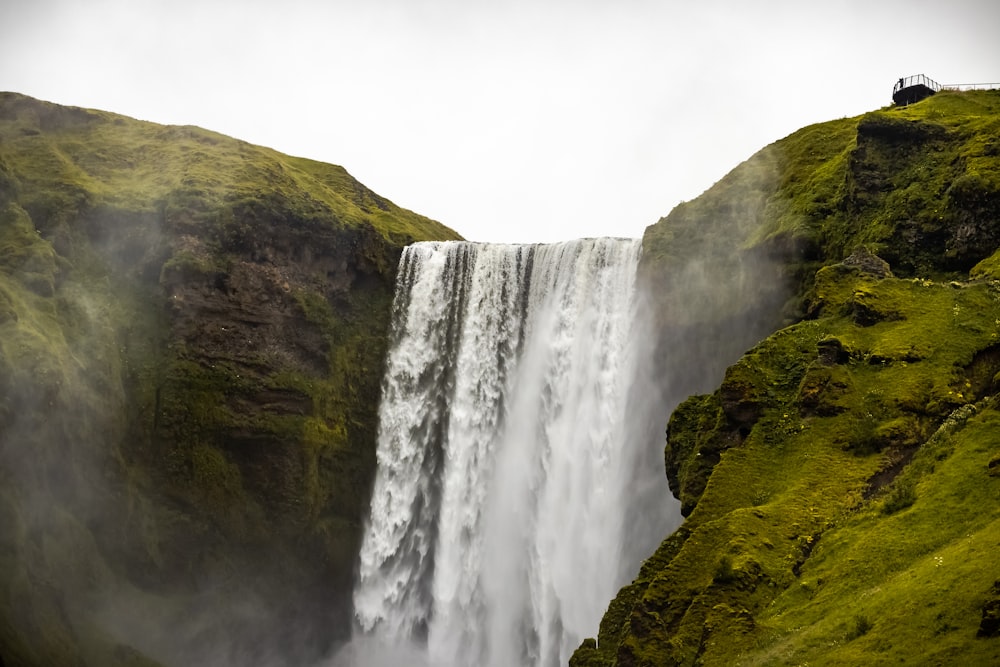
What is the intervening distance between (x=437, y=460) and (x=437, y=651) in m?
10.5

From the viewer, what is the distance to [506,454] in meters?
47.8

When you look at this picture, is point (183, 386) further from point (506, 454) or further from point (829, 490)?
point (829, 490)

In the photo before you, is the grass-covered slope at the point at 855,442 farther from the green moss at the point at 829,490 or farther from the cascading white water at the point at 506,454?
the cascading white water at the point at 506,454

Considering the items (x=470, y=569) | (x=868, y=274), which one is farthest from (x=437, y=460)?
(x=868, y=274)

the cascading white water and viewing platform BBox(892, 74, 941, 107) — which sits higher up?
viewing platform BBox(892, 74, 941, 107)

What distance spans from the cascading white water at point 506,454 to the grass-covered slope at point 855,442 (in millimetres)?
8638

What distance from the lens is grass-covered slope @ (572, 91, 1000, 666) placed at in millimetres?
13586

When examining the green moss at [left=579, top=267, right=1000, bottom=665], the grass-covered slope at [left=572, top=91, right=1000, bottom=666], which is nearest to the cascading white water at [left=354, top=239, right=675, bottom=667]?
the grass-covered slope at [left=572, top=91, right=1000, bottom=666]

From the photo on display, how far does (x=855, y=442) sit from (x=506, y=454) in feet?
95.9

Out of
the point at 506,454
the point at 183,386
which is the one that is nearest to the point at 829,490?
the point at 506,454

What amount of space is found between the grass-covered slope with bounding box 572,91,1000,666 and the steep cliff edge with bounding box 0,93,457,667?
25.1 meters

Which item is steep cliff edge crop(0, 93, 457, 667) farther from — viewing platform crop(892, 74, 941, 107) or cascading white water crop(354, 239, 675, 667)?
viewing platform crop(892, 74, 941, 107)

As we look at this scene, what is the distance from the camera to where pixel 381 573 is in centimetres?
4984

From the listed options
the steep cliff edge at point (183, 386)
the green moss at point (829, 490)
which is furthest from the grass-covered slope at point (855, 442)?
the steep cliff edge at point (183, 386)
